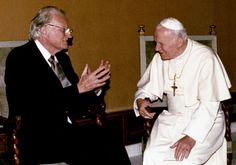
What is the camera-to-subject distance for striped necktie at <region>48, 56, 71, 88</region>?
11.9 ft

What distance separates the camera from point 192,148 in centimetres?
312

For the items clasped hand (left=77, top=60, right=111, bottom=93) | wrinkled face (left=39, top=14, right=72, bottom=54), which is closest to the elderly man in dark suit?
clasped hand (left=77, top=60, right=111, bottom=93)

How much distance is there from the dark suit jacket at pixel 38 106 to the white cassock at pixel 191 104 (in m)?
0.68

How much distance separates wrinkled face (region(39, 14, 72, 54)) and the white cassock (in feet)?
2.64

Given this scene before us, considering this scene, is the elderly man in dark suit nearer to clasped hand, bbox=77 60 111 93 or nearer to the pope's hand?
clasped hand, bbox=77 60 111 93

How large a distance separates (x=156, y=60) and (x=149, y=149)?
2.62 ft

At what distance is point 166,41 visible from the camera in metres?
3.18

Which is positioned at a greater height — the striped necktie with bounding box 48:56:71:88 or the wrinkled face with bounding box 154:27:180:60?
the wrinkled face with bounding box 154:27:180:60

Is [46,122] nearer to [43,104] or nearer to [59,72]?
[43,104]

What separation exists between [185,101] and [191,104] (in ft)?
0.17

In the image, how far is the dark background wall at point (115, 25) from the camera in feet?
14.0

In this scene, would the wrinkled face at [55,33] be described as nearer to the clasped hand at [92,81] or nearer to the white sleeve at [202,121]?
the clasped hand at [92,81]

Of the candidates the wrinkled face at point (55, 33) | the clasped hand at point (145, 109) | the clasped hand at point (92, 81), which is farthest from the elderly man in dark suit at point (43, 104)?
the clasped hand at point (145, 109)

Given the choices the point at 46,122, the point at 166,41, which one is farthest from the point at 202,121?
the point at 46,122
